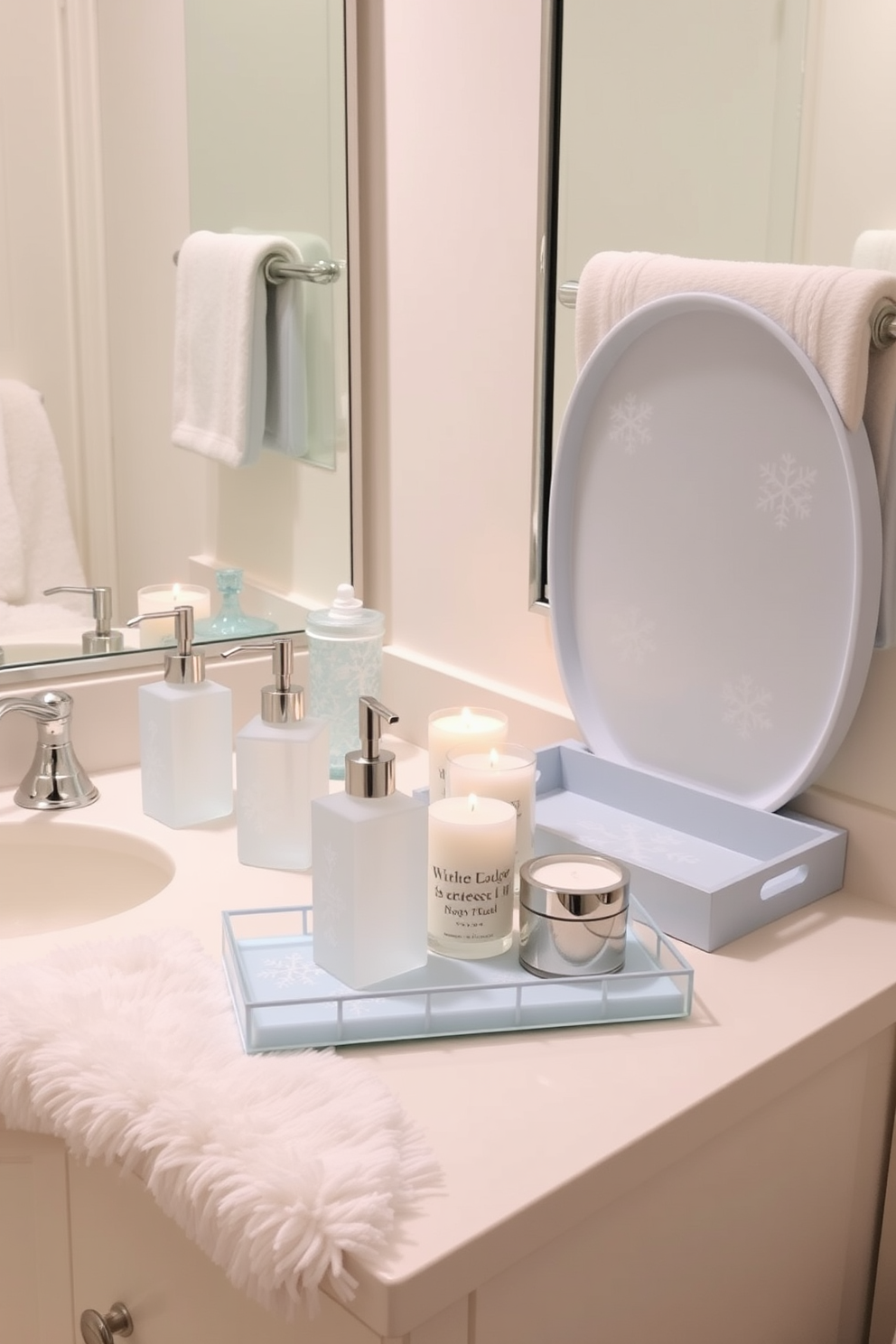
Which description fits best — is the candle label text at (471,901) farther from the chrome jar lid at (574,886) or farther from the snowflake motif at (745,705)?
the snowflake motif at (745,705)

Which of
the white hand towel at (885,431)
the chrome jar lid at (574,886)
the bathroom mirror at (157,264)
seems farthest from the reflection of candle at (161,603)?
the white hand towel at (885,431)

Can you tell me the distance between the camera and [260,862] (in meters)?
1.12

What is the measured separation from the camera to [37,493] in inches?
50.6

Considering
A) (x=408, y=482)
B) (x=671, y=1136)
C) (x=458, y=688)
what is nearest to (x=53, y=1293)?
(x=671, y=1136)

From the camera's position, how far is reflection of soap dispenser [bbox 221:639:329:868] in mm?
1111

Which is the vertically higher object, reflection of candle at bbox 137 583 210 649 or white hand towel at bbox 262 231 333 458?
white hand towel at bbox 262 231 333 458

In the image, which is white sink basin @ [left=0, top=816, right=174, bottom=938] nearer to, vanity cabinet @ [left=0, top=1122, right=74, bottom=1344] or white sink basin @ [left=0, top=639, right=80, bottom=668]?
white sink basin @ [left=0, top=639, right=80, bottom=668]

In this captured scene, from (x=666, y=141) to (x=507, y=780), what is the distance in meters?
0.53

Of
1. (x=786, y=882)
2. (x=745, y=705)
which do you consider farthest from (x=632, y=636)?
(x=786, y=882)

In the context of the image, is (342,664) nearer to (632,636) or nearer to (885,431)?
(632,636)

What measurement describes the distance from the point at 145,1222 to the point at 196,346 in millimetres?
849

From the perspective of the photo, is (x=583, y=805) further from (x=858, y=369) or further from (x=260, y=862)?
(x=858, y=369)

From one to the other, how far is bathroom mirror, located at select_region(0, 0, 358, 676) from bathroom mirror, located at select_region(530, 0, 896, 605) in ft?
1.01

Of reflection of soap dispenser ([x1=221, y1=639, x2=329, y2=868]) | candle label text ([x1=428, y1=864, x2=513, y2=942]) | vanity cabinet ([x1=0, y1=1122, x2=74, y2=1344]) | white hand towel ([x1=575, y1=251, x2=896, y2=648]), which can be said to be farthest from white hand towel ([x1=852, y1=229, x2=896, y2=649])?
vanity cabinet ([x1=0, y1=1122, x2=74, y2=1344])
